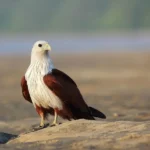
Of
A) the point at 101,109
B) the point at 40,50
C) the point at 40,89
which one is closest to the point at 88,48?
the point at 101,109

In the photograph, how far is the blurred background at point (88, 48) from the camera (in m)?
16.2

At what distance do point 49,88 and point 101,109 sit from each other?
205 inches

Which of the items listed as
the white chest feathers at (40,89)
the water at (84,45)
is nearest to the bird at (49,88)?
the white chest feathers at (40,89)

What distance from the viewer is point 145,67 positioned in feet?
92.3

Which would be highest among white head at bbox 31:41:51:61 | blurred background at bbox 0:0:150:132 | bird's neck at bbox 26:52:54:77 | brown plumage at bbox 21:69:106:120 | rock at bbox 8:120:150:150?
blurred background at bbox 0:0:150:132

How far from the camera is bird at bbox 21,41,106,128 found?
30.9 feet

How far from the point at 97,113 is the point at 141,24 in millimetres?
101794

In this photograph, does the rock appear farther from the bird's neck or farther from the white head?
the white head

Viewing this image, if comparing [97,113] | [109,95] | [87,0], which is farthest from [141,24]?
[97,113]

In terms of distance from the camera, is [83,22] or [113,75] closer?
[113,75]

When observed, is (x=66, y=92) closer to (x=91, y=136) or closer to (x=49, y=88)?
(x=49, y=88)

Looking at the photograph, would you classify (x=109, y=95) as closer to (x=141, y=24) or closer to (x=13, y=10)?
(x=141, y=24)

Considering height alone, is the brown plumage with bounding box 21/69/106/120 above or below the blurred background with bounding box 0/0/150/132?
below

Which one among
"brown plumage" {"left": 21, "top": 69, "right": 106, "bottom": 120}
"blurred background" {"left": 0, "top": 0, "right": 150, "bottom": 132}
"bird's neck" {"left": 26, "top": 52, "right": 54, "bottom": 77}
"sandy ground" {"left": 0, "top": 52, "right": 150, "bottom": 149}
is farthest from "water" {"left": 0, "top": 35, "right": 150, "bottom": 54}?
"bird's neck" {"left": 26, "top": 52, "right": 54, "bottom": 77}
